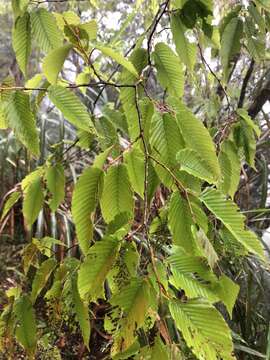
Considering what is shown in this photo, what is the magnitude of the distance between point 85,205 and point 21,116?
0.12m

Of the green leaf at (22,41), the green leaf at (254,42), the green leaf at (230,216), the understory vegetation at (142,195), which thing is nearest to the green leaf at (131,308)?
the understory vegetation at (142,195)

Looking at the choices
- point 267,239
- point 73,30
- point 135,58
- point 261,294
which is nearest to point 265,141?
point 267,239

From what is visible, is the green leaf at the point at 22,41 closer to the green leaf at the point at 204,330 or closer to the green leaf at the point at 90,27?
the green leaf at the point at 90,27

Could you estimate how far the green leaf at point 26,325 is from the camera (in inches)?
25.5

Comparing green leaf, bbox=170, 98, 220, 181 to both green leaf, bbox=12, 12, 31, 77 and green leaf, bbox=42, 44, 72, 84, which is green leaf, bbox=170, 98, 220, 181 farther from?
green leaf, bbox=12, 12, 31, 77

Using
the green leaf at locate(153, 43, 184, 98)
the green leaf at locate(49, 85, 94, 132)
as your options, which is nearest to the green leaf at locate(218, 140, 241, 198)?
the green leaf at locate(153, 43, 184, 98)

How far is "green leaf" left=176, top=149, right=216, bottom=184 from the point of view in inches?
20.1

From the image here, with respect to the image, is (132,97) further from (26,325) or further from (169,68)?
(26,325)

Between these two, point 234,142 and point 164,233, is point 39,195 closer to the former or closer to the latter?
point 164,233

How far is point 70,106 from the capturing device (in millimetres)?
541

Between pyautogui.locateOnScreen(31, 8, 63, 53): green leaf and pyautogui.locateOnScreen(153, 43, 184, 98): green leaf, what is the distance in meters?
0.14

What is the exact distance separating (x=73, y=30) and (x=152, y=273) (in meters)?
0.26

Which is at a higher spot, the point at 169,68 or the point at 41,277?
the point at 169,68

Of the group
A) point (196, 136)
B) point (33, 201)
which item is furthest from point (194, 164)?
point (33, 201)
